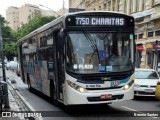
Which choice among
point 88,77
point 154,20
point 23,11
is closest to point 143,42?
point 154,20

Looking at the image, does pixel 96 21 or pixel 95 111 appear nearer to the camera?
pixel 96 21

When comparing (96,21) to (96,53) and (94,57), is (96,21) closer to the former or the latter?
(96,53)

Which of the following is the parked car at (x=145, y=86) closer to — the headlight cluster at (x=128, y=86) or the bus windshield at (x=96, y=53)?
the headlight cluster at (x=128, y=86)

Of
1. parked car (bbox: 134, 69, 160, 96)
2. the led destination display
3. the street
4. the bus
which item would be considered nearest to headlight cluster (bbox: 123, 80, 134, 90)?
the bus

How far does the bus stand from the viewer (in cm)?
1052

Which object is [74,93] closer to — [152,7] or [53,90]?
[53,90]

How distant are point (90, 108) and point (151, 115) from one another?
8.35 ft

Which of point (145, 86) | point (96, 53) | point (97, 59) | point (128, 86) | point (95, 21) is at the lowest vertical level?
point (145, 86)

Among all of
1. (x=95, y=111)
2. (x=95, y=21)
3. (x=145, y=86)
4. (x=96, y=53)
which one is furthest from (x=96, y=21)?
(x=145, y=86)

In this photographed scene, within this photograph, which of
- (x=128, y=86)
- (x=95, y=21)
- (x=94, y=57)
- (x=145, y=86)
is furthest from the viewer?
(x=145, y=86)

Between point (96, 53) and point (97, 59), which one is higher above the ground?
point (96, 53)

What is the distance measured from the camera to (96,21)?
11.0 metres

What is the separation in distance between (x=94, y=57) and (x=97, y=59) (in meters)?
0.11

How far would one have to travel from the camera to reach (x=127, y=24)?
11.4 metres
